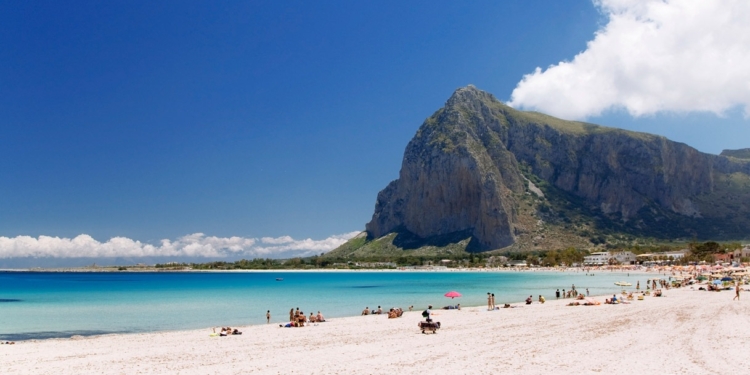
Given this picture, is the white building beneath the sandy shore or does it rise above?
beneath

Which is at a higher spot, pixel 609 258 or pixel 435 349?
pixel 435 349

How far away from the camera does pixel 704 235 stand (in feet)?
637

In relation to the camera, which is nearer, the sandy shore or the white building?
the sandy shore

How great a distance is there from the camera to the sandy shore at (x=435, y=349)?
1681cm

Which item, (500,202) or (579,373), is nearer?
(579,373)

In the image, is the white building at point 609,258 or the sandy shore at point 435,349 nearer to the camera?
the sandy shore at point 435,349

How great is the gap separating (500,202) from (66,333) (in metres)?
175

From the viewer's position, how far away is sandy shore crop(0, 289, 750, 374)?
16812mm

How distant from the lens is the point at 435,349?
20375 millimetres

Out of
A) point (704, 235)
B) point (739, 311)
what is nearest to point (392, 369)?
point (739, 311)

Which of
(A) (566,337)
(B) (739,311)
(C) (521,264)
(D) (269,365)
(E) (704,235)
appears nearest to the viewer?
(D) (269,365)

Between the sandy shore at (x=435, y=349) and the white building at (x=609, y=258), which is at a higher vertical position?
the sandy shore at (x=435, y=349)

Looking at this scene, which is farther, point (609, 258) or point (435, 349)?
point (609, 258)

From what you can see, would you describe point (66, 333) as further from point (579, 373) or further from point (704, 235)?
point (704, 235)
